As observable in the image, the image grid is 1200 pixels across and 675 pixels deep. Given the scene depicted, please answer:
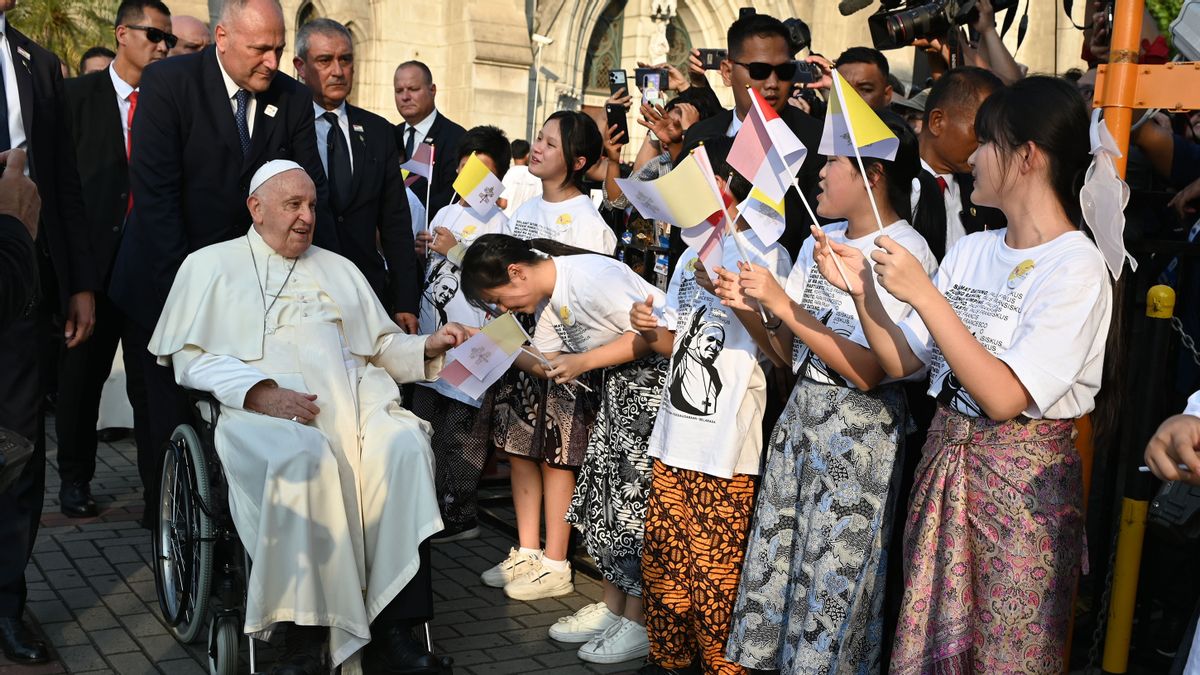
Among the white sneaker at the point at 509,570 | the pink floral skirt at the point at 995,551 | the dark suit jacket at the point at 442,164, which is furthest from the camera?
the dark suit jacket at the point at 442,164

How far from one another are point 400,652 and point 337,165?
276cm

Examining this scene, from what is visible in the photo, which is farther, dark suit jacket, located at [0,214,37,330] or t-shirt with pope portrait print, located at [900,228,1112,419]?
t-shirt with pope portrait print, located at [900,228,1112,419]

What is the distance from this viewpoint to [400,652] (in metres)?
4.48

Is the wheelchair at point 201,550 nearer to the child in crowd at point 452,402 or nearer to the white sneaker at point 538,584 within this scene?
the white sneaker at point 538,584

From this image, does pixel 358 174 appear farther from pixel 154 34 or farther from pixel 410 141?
pixel 410 141

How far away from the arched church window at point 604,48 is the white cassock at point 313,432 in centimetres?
1545

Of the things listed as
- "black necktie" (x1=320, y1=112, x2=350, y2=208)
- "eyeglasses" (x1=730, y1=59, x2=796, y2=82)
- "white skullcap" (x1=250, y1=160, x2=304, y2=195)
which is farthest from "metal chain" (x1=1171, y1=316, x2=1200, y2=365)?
"black necktie" (x1=320, y1=112, x2=350, y2=208)

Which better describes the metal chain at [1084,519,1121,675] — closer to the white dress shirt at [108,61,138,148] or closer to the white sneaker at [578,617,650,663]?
the white sneaker at [578,617,650,663]

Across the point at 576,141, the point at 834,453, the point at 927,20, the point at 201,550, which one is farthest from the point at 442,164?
the point at 834,453

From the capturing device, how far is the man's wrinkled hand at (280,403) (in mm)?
4457

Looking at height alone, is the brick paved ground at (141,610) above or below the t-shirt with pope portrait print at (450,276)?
below

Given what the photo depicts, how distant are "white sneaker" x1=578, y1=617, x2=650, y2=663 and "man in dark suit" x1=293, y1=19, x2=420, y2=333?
6.81 feet

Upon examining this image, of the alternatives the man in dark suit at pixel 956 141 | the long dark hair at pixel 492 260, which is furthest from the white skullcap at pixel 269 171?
the man in dark suit at pixel 956 141

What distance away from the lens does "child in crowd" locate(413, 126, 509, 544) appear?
241 inches
